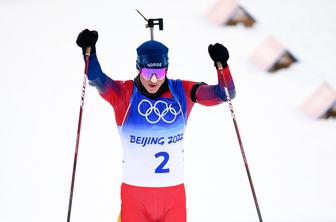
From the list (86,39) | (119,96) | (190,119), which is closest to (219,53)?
(119,96)

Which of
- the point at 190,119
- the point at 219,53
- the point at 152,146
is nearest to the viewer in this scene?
the point at 219,53

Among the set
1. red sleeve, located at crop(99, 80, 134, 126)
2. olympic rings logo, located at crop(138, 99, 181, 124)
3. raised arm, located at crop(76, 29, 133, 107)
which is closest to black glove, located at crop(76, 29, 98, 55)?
raised arm, located at crop(76, 29, 133, 107)

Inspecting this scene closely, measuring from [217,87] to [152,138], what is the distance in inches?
16.4

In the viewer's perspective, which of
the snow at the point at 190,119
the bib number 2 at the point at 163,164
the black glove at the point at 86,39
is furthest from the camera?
the snow at the point at 190,119

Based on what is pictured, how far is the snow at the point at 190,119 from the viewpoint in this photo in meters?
4.55

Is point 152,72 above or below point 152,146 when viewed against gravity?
above

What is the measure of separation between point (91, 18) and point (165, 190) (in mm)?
3131

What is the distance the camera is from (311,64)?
5977mm

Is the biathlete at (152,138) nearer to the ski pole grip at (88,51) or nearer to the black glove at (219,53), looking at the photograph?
the black glove at (219,53)

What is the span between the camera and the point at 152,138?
3.33 metres

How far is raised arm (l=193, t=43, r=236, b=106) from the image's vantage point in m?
3.25

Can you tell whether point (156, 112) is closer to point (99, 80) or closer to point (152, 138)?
point (152, 138)

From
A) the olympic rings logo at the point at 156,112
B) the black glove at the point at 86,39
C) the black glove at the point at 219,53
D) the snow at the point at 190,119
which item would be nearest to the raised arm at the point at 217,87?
the black glove at the point at 219,53

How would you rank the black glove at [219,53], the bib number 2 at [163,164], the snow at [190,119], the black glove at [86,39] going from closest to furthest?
the black glove at [86,39] → the black glove at [219,53] → the bib number 2 at [163,164] → the snow at [190,119]
